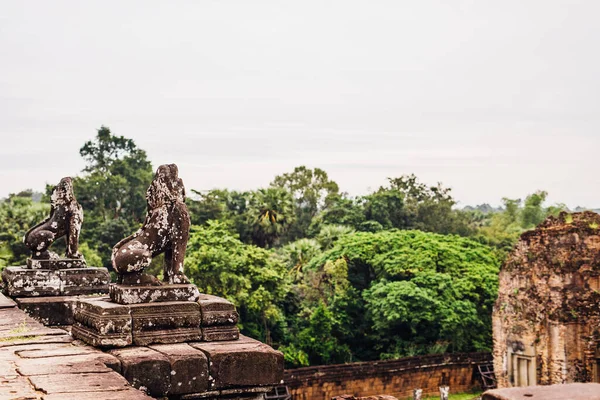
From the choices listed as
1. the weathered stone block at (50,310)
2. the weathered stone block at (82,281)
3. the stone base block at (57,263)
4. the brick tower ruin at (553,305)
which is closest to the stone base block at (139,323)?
the weathered stone block at (50,310)

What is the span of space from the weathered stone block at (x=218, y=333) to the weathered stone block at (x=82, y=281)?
2.80m

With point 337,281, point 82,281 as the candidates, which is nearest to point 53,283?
point 82,281

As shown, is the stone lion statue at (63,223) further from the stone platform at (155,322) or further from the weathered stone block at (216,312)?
the weathered stone block at (216,312)

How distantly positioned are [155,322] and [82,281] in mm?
2874

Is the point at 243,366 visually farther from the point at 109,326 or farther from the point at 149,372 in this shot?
the point at 109,326

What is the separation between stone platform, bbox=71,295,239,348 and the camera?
16.4 ft

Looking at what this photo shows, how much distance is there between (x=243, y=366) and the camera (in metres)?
4.85

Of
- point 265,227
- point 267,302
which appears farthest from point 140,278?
point 265,227

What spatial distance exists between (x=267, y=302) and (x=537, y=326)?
956cm

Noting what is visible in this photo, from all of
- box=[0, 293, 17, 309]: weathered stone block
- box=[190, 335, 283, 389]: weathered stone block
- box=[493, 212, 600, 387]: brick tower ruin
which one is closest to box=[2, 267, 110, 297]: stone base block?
box=[0, 293, 17, 309]: weathered stone block

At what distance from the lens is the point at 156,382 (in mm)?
4609

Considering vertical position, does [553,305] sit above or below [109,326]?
below

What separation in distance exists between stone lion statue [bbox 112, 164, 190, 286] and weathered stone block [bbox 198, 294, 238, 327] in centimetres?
32

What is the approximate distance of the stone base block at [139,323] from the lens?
4.97 meters
